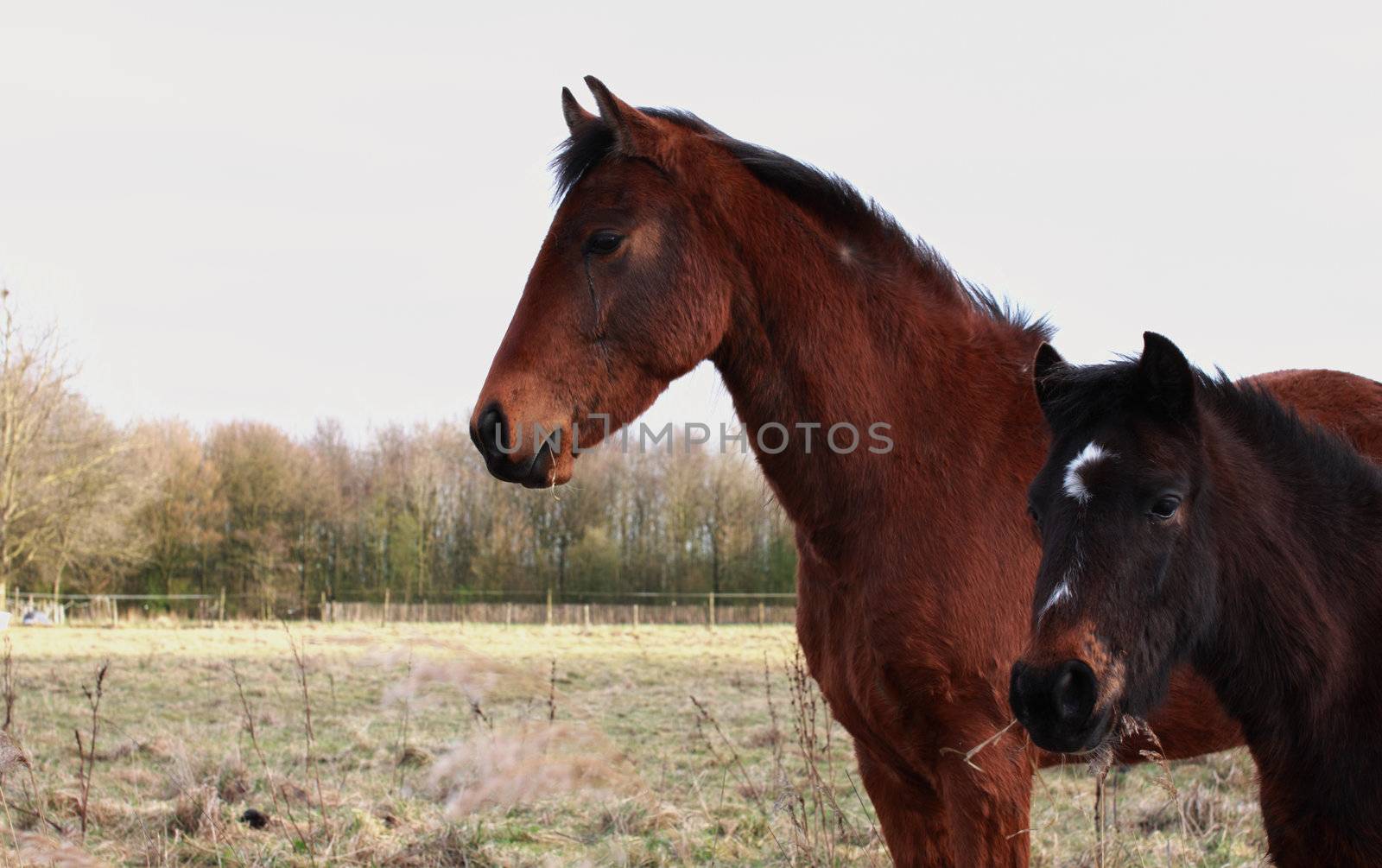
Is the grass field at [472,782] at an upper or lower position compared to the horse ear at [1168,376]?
lower

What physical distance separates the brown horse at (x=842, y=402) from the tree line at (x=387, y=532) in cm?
3412

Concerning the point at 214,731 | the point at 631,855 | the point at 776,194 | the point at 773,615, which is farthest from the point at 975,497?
the point at 773,615

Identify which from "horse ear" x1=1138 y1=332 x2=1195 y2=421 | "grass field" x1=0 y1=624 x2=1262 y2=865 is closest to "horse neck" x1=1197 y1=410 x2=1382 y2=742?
"horse ear" x1=1138 y1=332 x2=1195 y2=421

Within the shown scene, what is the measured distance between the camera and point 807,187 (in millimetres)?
3697

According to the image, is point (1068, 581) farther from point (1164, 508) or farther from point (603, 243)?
point (603, 243)

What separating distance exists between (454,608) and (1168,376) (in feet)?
134

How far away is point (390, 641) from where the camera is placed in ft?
79.3

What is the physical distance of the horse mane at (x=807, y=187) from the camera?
347 centimetres

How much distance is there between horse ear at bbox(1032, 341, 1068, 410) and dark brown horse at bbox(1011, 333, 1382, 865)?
12 mm

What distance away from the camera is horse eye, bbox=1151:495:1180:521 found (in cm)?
267

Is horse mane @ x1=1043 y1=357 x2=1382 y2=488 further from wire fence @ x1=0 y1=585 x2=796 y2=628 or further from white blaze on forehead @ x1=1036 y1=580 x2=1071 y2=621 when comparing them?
wire fence @ x1=0 y1=585 x2=796 y2=628

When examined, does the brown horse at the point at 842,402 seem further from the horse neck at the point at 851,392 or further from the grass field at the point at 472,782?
the grass field at the point at 472,782

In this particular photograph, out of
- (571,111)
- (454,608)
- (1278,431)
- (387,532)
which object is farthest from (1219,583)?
(387,532)

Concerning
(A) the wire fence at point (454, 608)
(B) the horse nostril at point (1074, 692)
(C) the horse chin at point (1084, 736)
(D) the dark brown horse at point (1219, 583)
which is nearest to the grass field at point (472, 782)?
(D) the dark brown horse at point (1219, 583)
